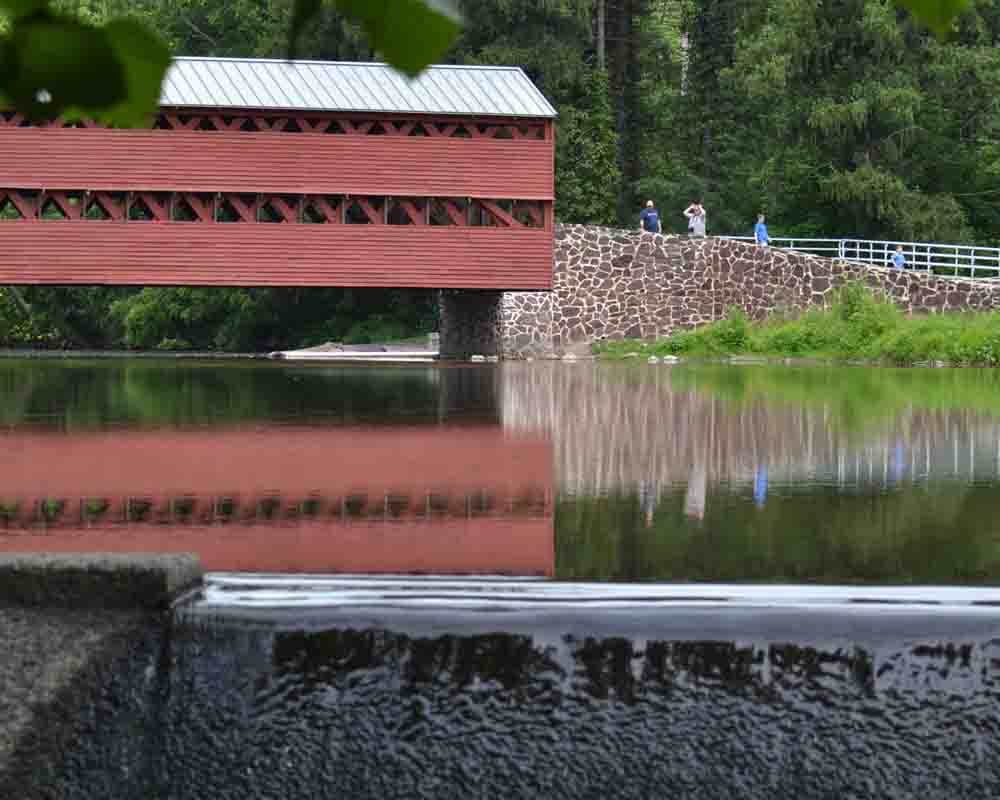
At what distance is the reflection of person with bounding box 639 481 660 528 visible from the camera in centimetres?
846

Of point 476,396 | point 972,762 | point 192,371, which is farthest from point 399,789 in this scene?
point 192,371

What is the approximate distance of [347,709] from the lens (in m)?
4.85

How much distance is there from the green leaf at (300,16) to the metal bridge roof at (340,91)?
2873 cm

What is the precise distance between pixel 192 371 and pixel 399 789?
22.2m

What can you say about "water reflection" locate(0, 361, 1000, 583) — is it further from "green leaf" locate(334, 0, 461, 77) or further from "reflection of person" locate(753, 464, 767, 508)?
"green leaf" locate(334, 0, 461, 77)

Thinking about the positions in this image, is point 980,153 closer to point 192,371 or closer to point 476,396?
point 192,371

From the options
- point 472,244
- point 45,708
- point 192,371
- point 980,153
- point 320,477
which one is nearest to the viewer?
point 45,708

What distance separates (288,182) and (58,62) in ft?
97.0

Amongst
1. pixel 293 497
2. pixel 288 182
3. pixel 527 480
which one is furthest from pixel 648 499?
pixel 288 182

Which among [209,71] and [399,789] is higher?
[209,71]

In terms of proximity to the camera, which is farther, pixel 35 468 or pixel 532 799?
pixel 35 468

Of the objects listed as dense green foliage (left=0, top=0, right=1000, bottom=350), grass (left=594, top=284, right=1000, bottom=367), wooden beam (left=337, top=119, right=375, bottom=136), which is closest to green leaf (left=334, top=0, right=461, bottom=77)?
grass (left=594, top=284, right=1000, bottom=367)

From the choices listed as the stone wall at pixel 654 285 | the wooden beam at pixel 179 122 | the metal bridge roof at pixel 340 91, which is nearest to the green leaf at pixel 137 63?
the metal bridge roof at pixel 340 91

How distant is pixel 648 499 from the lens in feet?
30.6
